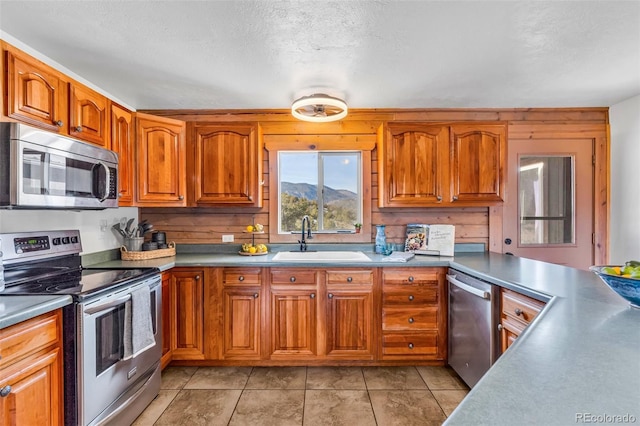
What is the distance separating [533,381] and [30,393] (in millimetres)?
1866

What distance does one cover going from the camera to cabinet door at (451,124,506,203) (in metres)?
2.80

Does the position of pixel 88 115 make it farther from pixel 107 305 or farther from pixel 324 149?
pixel 324 149

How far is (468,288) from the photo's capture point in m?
2.23

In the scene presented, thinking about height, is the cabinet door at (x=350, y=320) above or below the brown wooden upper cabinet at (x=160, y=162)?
below

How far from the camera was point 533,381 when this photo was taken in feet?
2.43

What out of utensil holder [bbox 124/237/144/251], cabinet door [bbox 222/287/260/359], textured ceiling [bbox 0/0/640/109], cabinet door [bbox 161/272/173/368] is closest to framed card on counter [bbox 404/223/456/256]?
A: textured ceiling [bbox 0/0/640/109]

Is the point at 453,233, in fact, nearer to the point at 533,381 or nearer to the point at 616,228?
the point at 616,228

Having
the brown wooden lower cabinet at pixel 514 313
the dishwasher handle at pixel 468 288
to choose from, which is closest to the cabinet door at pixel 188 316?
the dishwasher handle at pixel 468 288

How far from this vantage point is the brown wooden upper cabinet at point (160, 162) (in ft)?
8.55

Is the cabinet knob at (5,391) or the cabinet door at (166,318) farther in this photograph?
the cabinet door at (166,318)

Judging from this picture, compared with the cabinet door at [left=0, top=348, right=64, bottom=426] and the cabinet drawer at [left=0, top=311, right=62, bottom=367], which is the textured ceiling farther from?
the cabinet door at [left=0, top=348, right=64, bottom=426]

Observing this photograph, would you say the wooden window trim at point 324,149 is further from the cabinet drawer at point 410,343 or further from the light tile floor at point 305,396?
the light tile floor at point 305,396

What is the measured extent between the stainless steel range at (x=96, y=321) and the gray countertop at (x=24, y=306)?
76 millimetres

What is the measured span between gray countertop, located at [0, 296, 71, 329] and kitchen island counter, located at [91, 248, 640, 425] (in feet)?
5.20
